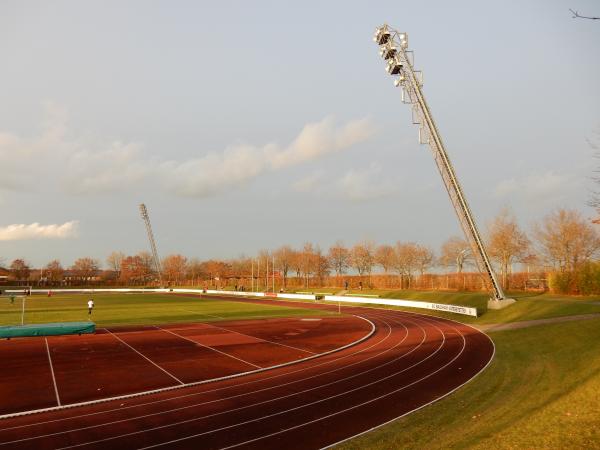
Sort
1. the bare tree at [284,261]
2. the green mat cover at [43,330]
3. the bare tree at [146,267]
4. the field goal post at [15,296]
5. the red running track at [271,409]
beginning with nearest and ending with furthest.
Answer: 1. the red running track at [271,409]
2. the green mat cover at [43,330]
3. the field goal post at [15,296]
4. the bare tree at [284,261]
5. the bare tree at [146,267]

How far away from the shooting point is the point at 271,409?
51.5 ft

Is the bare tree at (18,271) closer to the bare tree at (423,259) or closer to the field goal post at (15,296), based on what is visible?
the field goal post at (15,296)

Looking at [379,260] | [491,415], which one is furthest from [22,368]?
[379,260]

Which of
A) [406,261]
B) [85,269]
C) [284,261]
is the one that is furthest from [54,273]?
[406,261]

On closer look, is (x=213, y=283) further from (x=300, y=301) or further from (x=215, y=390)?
(x=215, y=390)

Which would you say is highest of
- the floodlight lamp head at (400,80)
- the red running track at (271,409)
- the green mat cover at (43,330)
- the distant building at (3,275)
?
the floodlight lamp head at (400,80)

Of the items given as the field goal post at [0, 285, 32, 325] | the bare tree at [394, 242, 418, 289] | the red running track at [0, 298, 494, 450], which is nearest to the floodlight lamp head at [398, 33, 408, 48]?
the red running track at [0, 298, 494, 450]

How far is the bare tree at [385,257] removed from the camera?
10356 cm

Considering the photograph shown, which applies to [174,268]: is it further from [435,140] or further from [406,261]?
[435,140]

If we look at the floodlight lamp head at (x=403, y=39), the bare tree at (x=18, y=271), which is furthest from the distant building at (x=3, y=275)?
the floodlight lamp head at (x=403, y=39)

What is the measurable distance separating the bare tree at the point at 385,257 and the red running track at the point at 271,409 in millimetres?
79301

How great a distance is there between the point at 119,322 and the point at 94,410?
2921cm

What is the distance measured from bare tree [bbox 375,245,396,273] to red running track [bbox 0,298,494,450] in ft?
260

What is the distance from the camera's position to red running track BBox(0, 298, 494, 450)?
1283 cm
